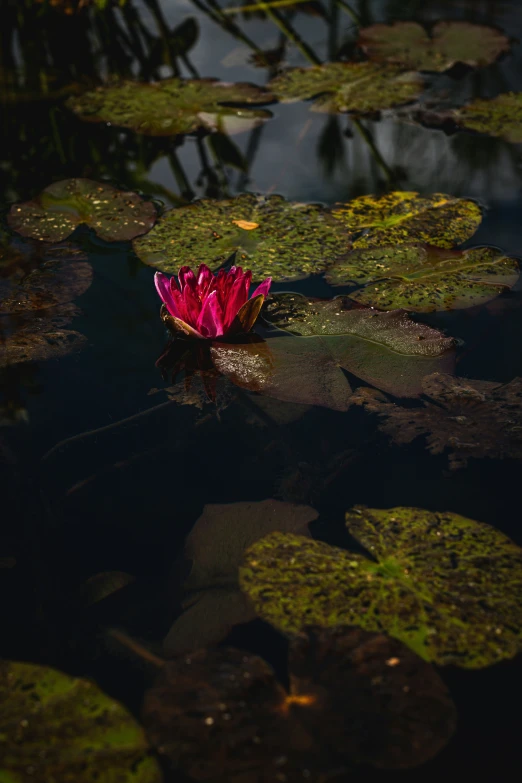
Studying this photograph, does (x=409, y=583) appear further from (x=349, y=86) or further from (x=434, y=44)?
(x=434, y=44)

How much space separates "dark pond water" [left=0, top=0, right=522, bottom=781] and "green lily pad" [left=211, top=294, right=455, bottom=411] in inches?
1.9

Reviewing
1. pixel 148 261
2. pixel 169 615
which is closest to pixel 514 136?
pixel 148 261

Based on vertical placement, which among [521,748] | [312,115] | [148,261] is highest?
[312,115]

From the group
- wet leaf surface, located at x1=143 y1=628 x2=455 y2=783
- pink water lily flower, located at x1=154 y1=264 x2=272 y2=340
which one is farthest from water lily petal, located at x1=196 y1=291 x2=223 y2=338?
wet leaf surface, located at x1=143 y1=628 x2=455 y2=783

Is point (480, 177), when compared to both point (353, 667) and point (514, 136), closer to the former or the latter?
point (514, 136)

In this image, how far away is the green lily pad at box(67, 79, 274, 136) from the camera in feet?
10.6

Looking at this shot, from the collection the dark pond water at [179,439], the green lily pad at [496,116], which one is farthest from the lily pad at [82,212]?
the green lily pad at [496,116]

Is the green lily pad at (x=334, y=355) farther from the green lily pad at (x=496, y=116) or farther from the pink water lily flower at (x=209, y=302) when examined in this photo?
the green lily pad at (x=496, y=116)

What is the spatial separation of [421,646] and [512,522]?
395 millimetres

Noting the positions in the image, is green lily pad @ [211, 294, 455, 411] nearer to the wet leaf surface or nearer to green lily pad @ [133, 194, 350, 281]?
green lily pad @ [133, 194, 350, 281]

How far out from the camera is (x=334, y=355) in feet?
6.39

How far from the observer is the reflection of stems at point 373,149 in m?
2.91

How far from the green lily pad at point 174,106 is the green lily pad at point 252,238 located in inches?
32.3

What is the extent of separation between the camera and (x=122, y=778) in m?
1.06
